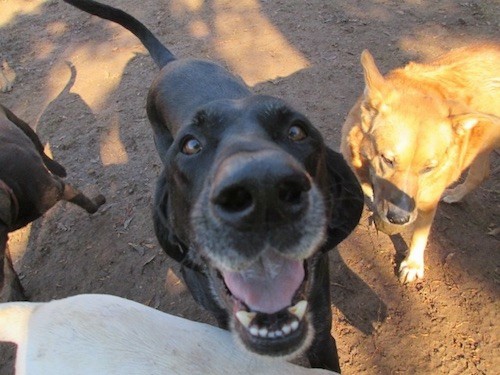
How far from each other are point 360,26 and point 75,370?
5411 mm

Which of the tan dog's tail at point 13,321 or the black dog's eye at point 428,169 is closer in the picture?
the tan dog's tail at point 13,321

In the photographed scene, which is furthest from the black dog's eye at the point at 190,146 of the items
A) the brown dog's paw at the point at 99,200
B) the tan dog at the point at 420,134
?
the brown dog's paw at the point at 99,200

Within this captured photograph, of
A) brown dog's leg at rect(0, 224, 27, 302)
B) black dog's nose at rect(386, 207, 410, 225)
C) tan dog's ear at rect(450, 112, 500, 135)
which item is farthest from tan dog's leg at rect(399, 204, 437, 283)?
brown dog's leg at rect(0, 224, 27, 302)

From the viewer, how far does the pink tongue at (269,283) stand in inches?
66.7

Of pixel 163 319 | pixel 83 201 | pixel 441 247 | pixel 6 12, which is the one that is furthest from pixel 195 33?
pixel 163 319

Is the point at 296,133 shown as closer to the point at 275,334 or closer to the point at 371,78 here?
the point at 275,334

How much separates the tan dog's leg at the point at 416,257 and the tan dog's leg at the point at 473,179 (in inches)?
26.5

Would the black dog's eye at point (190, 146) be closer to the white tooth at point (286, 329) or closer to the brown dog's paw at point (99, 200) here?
the white tooth at point (286, 329)

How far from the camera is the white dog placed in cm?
176

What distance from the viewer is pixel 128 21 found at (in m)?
3.75

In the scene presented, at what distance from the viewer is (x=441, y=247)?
3.41m

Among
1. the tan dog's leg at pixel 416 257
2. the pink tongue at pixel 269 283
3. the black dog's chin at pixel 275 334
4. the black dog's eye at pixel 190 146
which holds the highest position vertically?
the black dog's eye at pixel 190 146

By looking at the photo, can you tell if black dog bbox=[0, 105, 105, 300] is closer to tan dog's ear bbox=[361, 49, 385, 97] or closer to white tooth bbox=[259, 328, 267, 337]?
white tooth bbox=[259, 328, 267, 337]

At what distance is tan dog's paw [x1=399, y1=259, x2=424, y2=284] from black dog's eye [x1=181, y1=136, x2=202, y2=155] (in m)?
2.07
